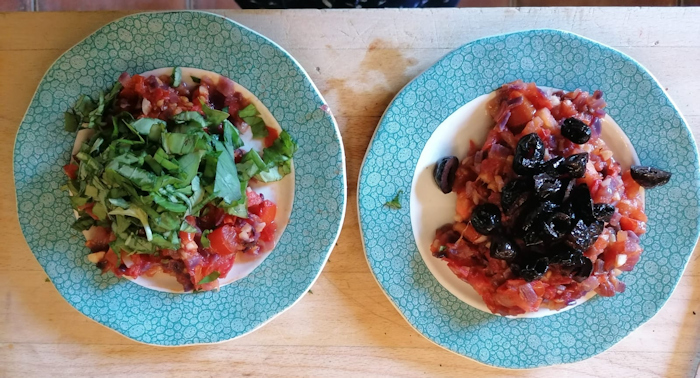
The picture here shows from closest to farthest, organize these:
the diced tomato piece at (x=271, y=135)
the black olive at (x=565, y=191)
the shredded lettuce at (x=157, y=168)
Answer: the shredded lettuce at (x=157, y=168), the black olive at (x=565, y=191), the diced tomato piece at (x=271, y=135)

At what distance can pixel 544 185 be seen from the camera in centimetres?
154

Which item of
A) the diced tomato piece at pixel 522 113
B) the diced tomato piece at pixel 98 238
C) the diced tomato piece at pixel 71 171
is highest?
the diced tomato piece at pixel 522 113

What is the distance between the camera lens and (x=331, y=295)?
1.87m

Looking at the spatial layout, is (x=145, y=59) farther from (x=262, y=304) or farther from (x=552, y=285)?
(x=552, y=285)

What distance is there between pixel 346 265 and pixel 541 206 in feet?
2.25

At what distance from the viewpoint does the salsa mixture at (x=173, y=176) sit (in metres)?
1.50

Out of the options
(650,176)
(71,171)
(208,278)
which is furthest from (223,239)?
(650,176)

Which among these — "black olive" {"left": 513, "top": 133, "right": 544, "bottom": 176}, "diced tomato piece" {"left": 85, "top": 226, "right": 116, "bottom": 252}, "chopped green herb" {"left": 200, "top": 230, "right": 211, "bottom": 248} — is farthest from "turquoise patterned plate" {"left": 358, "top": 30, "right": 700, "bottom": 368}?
"diced tomato piece" {"left": 85, "top": 226, "right": 116, "bottom": 252}

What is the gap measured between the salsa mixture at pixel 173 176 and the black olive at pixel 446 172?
18.8 inches

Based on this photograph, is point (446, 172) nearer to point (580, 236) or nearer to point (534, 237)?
point (534, 237)

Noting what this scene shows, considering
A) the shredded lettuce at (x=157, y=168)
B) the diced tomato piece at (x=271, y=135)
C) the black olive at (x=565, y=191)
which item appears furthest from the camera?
the diced tomato piece at (x=271, y=135)

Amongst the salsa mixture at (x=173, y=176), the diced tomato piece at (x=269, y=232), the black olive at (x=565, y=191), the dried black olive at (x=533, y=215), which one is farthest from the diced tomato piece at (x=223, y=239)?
the black olive at (x=565, y=191)

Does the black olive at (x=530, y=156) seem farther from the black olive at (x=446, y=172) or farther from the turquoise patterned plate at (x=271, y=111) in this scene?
the turquoise patterned plate at (x=271, y=111)

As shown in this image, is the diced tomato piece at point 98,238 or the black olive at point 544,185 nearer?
the black olive at point 544,185
